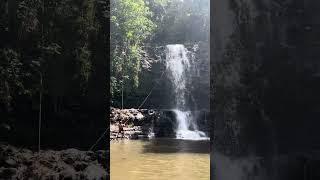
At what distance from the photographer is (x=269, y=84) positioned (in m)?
3.72

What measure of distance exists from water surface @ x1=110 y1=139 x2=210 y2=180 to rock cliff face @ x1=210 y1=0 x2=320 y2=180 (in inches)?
284

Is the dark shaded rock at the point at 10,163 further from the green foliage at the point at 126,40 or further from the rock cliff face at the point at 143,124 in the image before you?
the green foliage at the point at 126,40

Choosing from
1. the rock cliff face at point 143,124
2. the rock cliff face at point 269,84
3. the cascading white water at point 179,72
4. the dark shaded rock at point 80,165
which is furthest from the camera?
the cascading white water at point 179,72

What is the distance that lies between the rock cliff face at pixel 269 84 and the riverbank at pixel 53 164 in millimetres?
1030

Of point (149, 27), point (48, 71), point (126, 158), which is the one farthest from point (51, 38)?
point (149, 27)

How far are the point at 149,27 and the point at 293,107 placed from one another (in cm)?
2574

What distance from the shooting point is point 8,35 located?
12.5 ft

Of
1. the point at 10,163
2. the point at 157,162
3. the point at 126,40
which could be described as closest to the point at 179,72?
the point at 126,40

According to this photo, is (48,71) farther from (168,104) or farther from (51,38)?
(168,104)

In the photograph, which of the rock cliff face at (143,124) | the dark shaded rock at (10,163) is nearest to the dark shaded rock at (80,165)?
the dark shaded rock at (10,163)

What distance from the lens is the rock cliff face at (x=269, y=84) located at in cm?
371

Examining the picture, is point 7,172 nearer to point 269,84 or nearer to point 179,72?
point 269,84

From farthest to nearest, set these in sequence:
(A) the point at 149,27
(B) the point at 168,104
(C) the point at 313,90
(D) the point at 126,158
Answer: (A) the point at 149,27, (B) the point at 168,104, (D) the point at 126,158, (C) the point at 313,90

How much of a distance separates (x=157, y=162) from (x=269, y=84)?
35.4 feet
